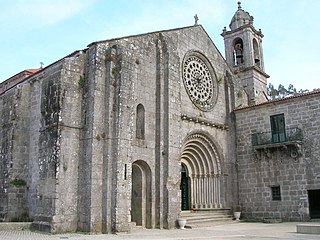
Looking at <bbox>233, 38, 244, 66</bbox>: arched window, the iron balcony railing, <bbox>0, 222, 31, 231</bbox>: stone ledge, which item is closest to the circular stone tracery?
the iron balcony railing

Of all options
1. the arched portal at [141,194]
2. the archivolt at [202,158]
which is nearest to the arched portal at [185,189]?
the archivolt at [202,158]

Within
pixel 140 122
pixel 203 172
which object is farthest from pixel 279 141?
pixel 140 122

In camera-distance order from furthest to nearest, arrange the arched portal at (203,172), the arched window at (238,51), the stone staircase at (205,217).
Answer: the arched window at (238,51), the arched portal at (203,172), the stone staircase at (205,217)

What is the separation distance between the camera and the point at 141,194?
16.4 meters

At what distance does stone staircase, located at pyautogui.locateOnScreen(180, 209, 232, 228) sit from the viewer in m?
17.8

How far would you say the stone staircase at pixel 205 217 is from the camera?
17.8 meters

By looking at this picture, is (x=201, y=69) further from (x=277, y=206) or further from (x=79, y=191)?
(x=79, y=191)

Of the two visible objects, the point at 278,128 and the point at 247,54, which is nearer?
the point at 278,128

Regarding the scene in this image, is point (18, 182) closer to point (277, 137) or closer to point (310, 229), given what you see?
point (310, 229)

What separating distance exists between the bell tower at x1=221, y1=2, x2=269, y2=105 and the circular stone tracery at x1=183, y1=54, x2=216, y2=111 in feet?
16.8

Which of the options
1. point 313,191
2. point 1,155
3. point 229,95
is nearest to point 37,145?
point 1,155

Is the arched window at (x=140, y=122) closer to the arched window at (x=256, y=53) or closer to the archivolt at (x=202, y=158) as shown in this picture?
the archivolt at (x=202, y=158)

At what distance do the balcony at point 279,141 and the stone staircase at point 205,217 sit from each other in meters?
3.74

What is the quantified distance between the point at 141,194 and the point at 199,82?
796 centimetres
